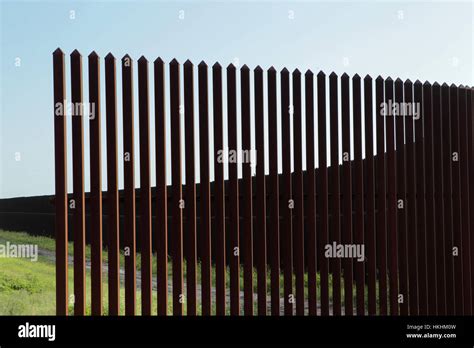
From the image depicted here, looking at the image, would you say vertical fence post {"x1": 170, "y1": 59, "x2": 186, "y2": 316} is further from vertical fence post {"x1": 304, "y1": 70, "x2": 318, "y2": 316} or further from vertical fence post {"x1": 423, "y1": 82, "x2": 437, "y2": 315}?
vertical fence post {"x1": 423, "y1": 82, "x2": 437, "y2": 315}

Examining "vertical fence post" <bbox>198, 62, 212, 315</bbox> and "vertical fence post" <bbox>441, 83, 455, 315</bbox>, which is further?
"vertical fence post" <bbox>441, 83, 455, 315</bbox>

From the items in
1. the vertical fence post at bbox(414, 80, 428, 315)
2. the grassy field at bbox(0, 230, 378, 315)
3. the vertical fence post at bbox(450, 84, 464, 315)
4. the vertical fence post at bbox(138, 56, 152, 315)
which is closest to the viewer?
the vertical fence post at bbox(138, 56, 152, 315)

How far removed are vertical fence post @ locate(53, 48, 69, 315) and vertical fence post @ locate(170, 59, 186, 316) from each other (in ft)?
3.03

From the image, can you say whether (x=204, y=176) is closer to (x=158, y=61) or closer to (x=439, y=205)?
(x=158, y=61)

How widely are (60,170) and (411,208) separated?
3.73 meters

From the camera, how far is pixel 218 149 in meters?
4.52

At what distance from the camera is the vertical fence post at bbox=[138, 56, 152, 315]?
4.34 m

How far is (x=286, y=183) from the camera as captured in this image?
480 cm

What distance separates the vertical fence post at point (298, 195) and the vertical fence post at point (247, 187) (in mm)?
491

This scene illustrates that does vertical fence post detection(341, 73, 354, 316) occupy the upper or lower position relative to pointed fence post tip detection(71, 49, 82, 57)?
lower

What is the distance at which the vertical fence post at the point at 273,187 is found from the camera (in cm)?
473

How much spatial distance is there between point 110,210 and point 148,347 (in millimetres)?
1237

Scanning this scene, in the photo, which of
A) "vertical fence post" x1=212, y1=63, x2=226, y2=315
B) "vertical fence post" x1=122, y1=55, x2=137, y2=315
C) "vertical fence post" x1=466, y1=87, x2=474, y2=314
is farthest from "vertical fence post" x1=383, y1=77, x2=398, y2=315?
"vertical fence post" x1=122, y1=55, x2=137, y2=315

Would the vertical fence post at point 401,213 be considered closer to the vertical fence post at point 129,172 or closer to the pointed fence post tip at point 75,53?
the vertical fence post at point 129,172
